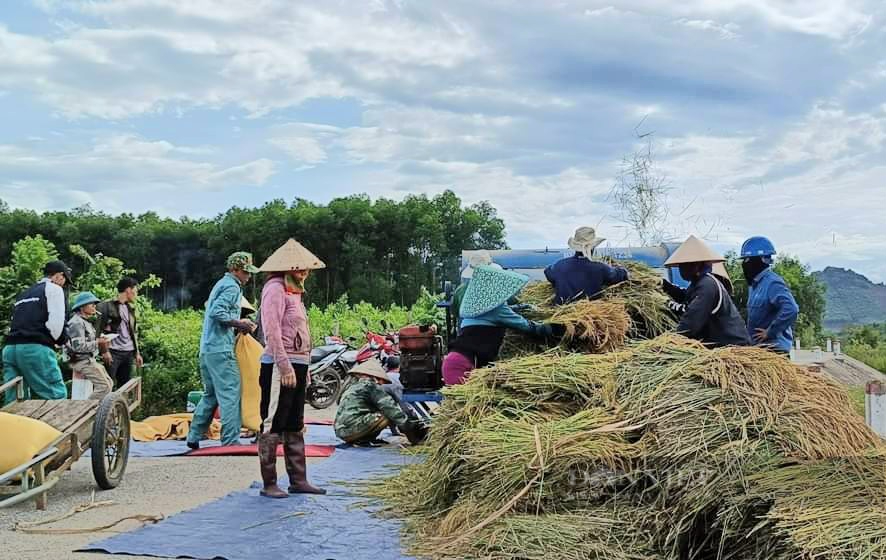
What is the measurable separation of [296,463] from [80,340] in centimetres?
356

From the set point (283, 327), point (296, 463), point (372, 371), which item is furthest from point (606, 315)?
point (372, 371)

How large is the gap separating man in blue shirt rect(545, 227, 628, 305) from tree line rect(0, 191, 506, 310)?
3741cm

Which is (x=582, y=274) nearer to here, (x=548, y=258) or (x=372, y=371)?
(x=372, y=371)

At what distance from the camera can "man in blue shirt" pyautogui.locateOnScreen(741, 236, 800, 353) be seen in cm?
698

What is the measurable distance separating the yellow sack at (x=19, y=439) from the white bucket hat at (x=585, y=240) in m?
4.19

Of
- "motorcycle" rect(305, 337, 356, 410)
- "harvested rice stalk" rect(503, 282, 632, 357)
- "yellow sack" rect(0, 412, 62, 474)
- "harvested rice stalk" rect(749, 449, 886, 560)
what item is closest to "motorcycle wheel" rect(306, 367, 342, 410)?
"motorcycle" rect(305, 337, 356, 410)

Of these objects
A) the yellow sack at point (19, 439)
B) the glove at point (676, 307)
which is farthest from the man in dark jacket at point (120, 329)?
the glove at point (676, 307)

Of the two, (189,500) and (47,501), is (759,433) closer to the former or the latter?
(189,500)

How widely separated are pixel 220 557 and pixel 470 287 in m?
2.89

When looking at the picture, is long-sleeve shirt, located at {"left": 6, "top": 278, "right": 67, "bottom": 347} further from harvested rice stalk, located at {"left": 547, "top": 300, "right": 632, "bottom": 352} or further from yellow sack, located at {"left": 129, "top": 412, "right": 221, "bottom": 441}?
→ harvested rice stalk, located at {"left": 547, "top": 300, "right": 632, "bottom": 352}

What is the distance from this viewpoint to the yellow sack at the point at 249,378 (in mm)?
9469

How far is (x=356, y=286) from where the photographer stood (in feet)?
149

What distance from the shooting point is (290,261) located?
673cm

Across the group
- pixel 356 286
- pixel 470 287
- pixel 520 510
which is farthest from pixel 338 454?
pixel 356 286
